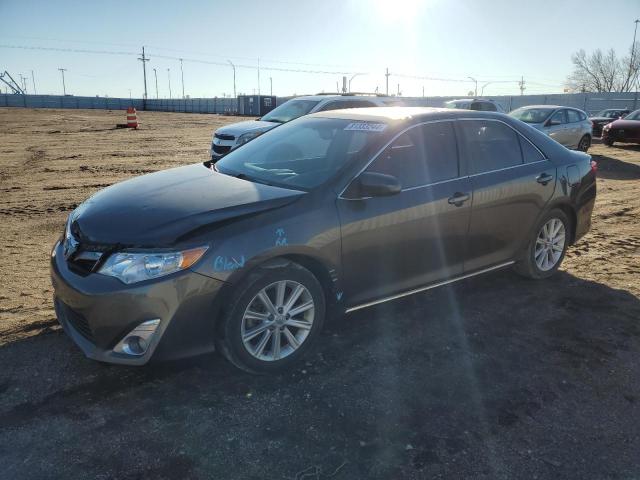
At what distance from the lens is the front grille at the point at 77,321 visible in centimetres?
306

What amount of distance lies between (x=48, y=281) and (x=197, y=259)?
8.61 ft

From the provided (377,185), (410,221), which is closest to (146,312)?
(377,185)

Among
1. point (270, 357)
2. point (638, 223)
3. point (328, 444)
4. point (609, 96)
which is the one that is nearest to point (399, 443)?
point (328, 444)

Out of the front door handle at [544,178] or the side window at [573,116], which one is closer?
the front door handle at [544,178]

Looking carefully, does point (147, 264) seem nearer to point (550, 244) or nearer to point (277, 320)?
point (277, 320)

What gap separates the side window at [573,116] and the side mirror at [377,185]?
14.7 meters

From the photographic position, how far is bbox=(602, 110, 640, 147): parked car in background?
18609 mm

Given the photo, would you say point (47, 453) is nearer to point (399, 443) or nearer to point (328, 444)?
point (328, 444)

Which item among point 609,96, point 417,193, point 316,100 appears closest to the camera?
point 417,193

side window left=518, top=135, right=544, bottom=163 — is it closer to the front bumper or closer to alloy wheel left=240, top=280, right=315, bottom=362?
alloy wheel left=240, top=280, right=315, bottom=362

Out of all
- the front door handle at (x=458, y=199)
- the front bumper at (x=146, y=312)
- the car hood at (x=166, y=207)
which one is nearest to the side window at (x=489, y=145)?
the front door handle at (x=458, y=199)

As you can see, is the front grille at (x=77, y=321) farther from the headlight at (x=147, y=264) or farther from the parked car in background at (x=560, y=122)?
the parked car in background at (x=560, y=122)

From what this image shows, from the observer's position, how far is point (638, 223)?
7.55 meters

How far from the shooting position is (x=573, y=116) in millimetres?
16234
